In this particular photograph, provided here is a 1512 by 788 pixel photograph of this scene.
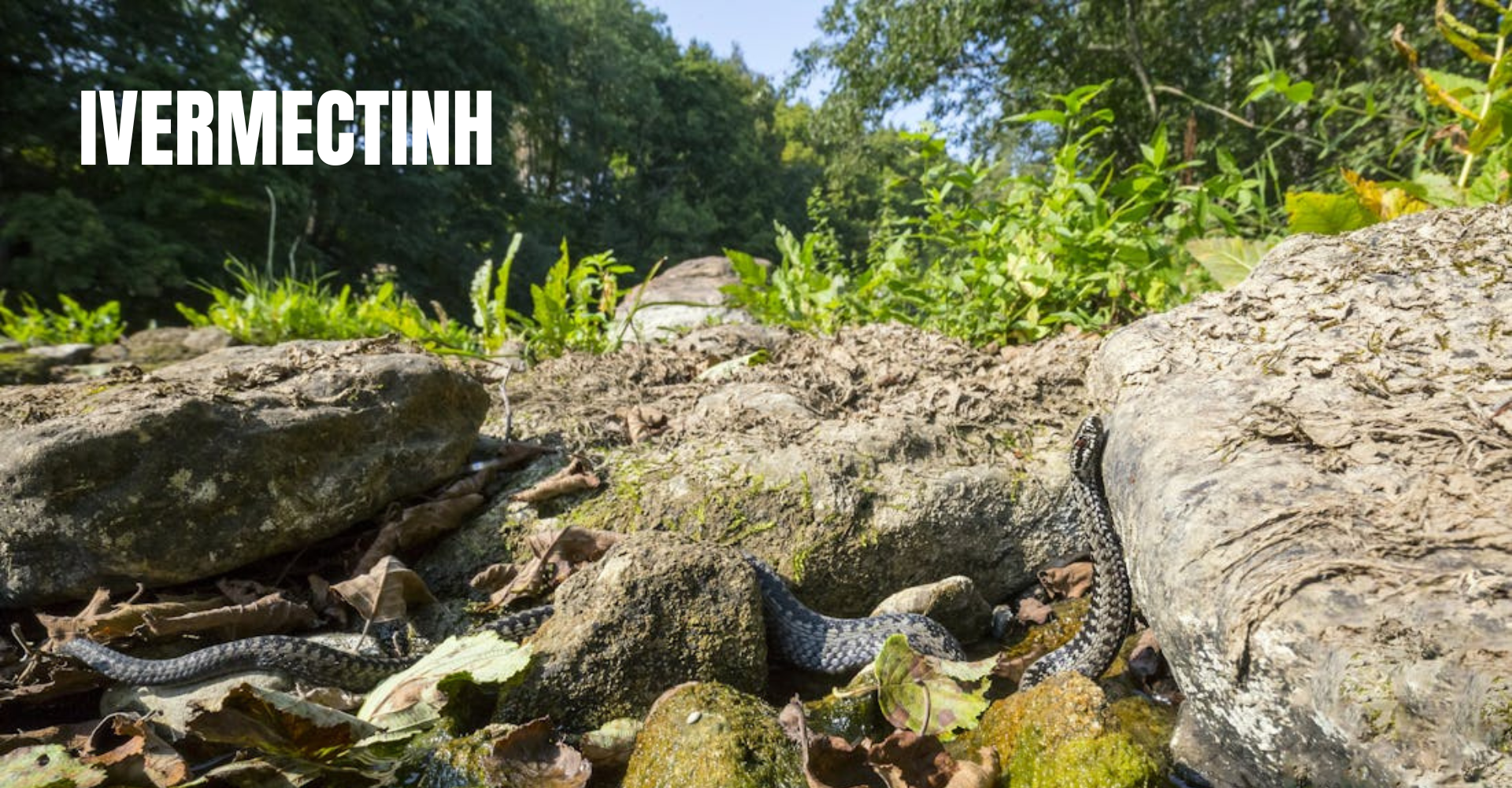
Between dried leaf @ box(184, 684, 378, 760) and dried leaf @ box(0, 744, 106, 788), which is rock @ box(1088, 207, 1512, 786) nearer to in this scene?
dried leaf @ box(184, 684, 378, 760)

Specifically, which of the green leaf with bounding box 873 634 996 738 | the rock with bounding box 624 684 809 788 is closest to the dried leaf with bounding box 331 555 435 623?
the rock with bounding box 624 684 809 788

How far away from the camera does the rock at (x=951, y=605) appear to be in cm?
250

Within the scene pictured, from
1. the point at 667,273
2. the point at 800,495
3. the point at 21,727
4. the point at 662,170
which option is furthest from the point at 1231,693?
the point at 662,170

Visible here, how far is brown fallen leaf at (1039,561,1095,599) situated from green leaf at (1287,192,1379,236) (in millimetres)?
1621

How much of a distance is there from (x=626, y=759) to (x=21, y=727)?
1.50 m

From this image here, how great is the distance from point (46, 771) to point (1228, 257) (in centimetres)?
426

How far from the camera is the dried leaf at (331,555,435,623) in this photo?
7.85 feet

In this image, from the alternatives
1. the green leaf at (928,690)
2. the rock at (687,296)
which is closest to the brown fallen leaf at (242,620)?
the green leaf at (928,690)

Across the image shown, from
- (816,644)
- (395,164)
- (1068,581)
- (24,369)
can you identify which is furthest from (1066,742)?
(395,164)

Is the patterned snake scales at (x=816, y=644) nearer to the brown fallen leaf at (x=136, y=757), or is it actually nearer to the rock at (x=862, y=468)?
the rock at (x=862, y=468)

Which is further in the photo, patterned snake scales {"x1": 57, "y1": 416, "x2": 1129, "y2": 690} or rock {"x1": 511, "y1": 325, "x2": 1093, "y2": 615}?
rock {"x1": 511, "y1": 325, "x2": 1093, "y2": 615}

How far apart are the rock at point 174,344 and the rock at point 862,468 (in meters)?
3.71

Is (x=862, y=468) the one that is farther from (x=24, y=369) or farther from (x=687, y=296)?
(x=687, y=296)

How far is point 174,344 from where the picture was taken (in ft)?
20.6
